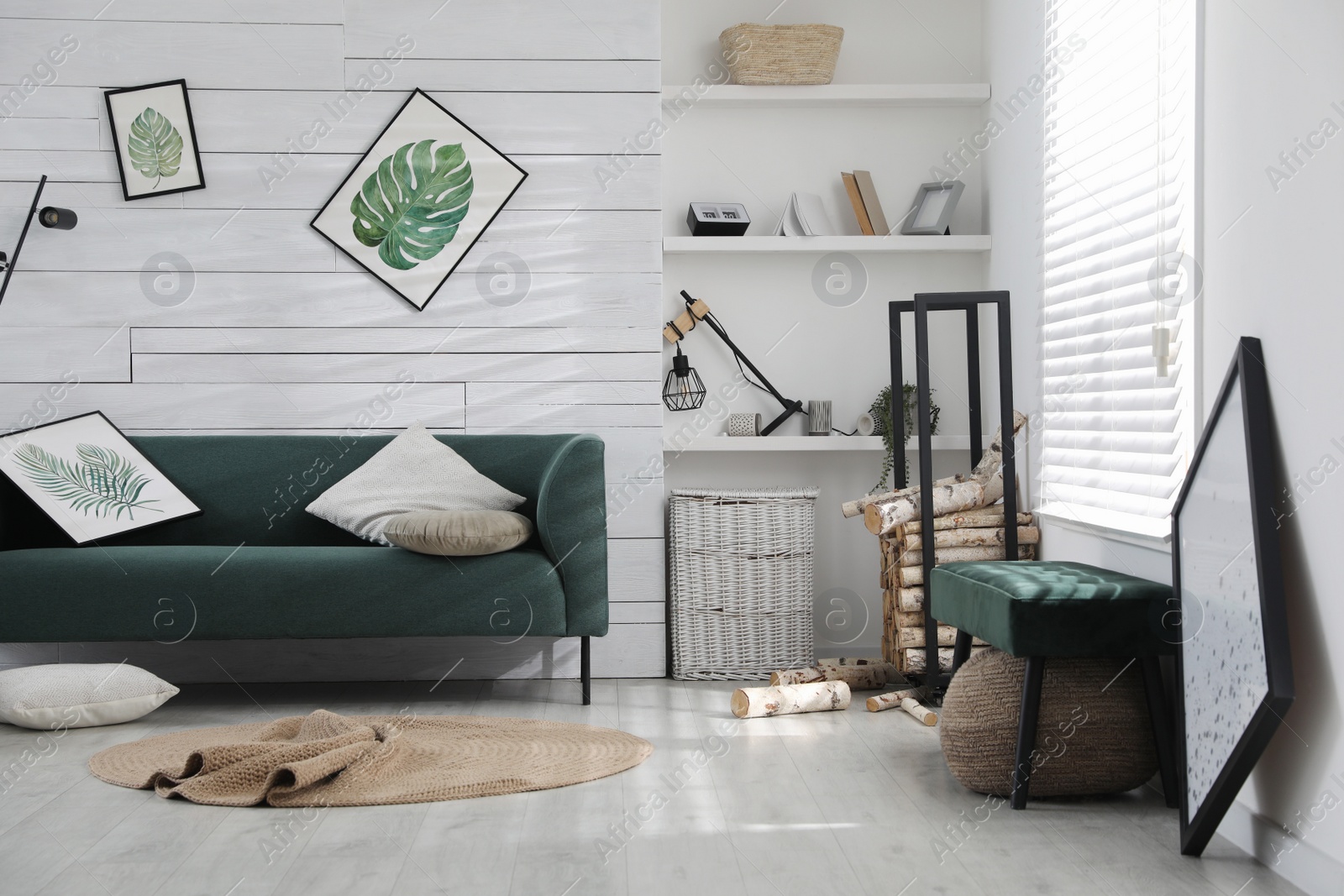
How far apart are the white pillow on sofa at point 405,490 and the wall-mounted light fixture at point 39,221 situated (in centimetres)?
118

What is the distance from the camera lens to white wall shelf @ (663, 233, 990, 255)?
3732mm

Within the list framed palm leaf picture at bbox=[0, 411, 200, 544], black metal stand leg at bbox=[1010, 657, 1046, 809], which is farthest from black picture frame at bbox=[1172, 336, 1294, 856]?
framed palm leaf picture at bbox=[0, 411, 200, 544]

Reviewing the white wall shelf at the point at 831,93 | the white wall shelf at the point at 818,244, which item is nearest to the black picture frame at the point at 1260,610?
the white wall shelf at the point at 818,244

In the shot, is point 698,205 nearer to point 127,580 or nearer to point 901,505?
point 901,505

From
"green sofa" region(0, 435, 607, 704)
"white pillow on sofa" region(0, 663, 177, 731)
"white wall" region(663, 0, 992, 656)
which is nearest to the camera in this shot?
"white pillow on sofa" region(0, 663, 177, 731)

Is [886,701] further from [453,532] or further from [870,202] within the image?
[870,202]

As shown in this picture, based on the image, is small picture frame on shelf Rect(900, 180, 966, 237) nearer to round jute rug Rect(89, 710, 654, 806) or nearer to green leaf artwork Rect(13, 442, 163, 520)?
round jute rug Rect(89, 710, 654, 806)

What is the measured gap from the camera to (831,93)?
377 centimetres

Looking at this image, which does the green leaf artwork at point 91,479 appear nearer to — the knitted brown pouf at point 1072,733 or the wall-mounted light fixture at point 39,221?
the wall-mounted light fixture at point 39,221

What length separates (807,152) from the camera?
3949 mm

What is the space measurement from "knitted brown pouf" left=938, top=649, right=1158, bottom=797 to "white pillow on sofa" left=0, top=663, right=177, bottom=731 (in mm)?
2070

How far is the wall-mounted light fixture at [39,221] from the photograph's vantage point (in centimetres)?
339

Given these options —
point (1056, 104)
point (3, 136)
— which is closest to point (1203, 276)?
point (1056, 104)

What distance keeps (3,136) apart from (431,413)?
5.31 ft
